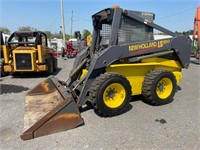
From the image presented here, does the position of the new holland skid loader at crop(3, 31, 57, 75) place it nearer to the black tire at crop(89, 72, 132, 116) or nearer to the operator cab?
the operator cab

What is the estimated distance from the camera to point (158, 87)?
5289 millimetres

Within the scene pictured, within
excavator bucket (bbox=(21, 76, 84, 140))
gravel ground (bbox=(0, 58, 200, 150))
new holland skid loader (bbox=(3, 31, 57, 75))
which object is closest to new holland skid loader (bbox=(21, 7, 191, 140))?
excavator bucket (bbox=(21, 76, 84, 140))

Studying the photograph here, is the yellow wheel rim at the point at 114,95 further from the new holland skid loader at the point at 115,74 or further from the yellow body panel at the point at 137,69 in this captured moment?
the yellow body panel at the point at 137,69

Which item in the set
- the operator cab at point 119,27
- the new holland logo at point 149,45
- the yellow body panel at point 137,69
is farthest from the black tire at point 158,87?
the operator cab at point 119,27

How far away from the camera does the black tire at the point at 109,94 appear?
4.40 m

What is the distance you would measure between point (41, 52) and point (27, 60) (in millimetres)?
627

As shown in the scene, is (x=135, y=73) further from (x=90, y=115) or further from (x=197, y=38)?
(x=197, y=38)

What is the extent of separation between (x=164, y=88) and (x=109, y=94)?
157 centimetres

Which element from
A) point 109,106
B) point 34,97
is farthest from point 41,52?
point 109,106

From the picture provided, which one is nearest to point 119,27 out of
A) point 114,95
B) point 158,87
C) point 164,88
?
point 114,95

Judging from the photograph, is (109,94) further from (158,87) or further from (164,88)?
(164,88)

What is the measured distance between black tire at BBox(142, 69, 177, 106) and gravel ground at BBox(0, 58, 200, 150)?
0.57ft

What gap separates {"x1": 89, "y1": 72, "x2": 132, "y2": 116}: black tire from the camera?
14.4 feet

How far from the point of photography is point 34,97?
225 inches
